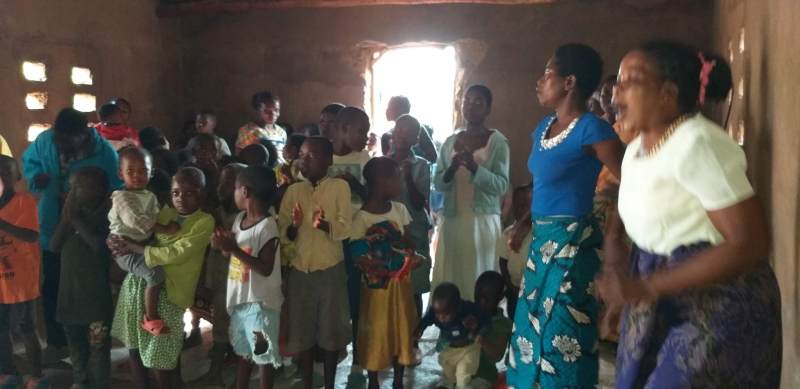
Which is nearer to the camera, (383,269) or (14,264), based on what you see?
(383,269)

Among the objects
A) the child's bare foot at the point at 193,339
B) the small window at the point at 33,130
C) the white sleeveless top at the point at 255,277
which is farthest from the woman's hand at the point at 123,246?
the small window at the point at 33,130

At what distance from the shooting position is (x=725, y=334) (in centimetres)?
154

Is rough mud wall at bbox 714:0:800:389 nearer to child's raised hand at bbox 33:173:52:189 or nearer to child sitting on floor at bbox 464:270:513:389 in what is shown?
child sitting on floor at bbox 464:270:513:389

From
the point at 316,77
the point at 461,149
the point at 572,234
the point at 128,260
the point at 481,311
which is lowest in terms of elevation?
the point at 481,311

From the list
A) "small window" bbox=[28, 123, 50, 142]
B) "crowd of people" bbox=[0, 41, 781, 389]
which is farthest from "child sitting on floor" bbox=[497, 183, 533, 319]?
"small window" bbox=[28, 123, 50, 142]

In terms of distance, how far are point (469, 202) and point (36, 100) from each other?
12.4ft

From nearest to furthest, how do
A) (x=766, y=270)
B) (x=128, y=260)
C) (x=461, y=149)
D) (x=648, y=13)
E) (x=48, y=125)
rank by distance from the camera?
1. (x=766, y=270)
2. (x=128, y=260)
3. (x=461, y=149)
4. (x=48, y=125)
5. (x=648, y=13)

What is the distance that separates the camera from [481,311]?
3.56m

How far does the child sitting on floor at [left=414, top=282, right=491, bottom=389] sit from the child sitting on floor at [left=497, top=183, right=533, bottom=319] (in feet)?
0.95

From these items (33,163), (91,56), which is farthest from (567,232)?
(91,56)

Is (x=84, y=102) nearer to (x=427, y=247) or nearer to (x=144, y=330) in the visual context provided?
(x=144, y=330)

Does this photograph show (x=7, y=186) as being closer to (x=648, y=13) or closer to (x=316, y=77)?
(x=316, y=77)

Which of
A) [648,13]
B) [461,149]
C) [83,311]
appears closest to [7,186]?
[83,311]

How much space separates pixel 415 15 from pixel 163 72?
2.97 meters
